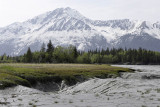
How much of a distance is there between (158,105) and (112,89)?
55.6 feet

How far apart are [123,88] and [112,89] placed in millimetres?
2035

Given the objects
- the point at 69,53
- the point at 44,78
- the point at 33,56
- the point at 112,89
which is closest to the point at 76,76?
the point at 44,78

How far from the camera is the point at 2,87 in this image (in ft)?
129

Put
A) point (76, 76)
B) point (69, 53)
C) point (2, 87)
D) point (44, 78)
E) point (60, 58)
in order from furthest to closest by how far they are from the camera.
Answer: point (69, 53) → point (60, 58) → point (76, 76) → point (44, 78) → point (2, 87)

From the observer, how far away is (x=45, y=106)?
2380cm

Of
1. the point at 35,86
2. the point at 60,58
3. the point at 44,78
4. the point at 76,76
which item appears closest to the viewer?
the point at 35,86

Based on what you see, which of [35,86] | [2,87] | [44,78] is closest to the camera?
[2,87]

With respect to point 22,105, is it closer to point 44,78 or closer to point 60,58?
point 44,78

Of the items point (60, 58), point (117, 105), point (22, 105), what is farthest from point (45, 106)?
point (60, 58)

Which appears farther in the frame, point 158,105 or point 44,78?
point 44,78

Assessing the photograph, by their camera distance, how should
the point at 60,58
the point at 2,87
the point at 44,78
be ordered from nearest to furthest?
the point at 2,87 → the point at 44,78 → the point at 60,58

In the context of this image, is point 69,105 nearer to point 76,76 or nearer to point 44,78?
point 44,78

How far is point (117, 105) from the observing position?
965 inches

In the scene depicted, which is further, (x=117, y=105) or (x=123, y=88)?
(x=123, y=88)
